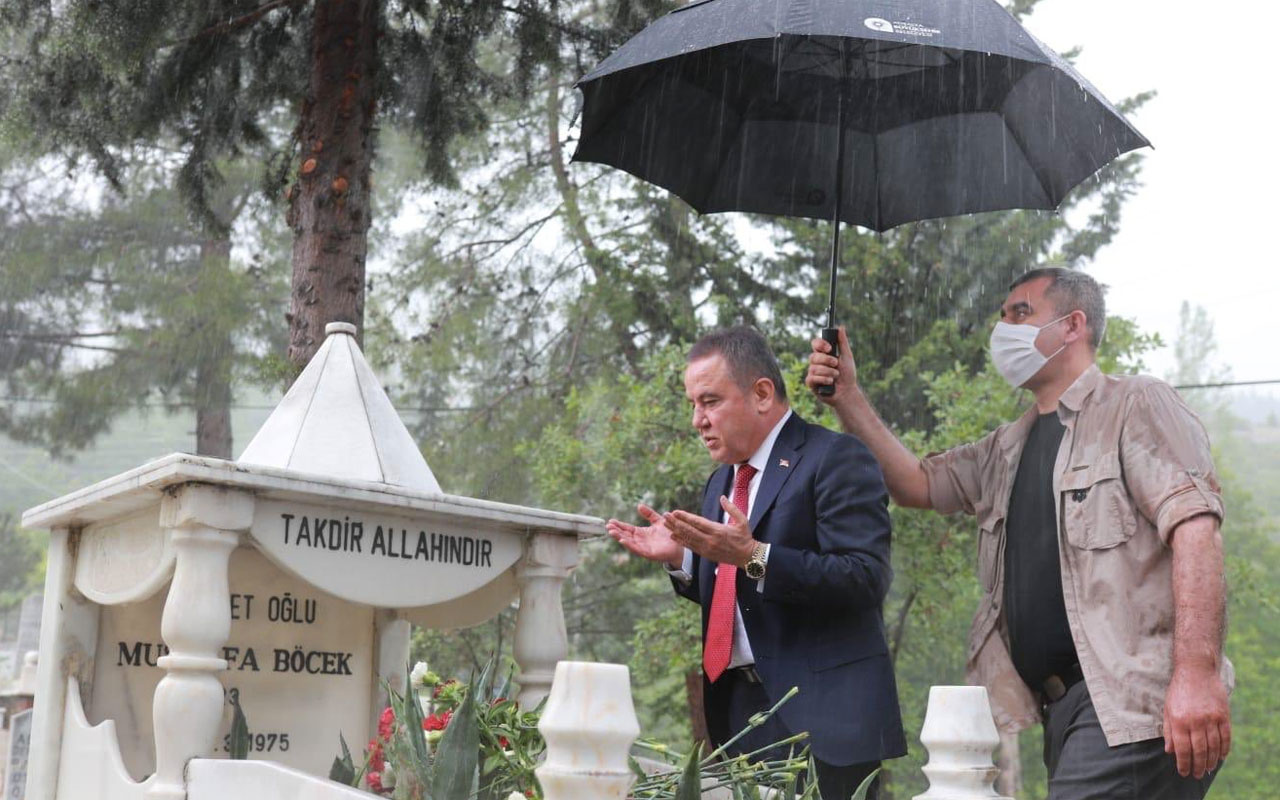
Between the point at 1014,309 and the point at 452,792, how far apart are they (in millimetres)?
1953

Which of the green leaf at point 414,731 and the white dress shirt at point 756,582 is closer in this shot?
the green leaf at point 414,731

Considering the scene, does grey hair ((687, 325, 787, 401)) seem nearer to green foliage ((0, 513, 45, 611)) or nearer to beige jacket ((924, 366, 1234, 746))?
beige jacket ((924, 366, 1234, 746))

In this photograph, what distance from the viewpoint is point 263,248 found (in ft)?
51.8

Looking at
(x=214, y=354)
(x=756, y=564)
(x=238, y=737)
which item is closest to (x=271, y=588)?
(x=238, y=737)

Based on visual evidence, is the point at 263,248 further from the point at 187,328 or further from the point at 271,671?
the point at 271,671

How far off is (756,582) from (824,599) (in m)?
0.19

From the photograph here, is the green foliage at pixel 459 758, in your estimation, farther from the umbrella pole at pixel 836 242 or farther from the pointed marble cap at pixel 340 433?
the umbrella pole at pixel 836 242

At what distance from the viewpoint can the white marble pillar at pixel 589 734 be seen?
1.68 m

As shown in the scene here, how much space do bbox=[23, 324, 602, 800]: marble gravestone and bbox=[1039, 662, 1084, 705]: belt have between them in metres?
1.12

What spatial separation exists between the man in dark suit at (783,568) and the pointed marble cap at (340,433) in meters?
0.51

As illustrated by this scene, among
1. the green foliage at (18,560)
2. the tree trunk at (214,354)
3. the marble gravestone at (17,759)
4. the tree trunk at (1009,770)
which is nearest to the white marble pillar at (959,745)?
the marble gravestone at (17,759)

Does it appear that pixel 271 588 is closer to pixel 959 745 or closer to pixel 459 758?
pixel 459 758

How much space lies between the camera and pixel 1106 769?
274cm

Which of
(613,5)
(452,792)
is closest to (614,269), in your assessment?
(613,5)
